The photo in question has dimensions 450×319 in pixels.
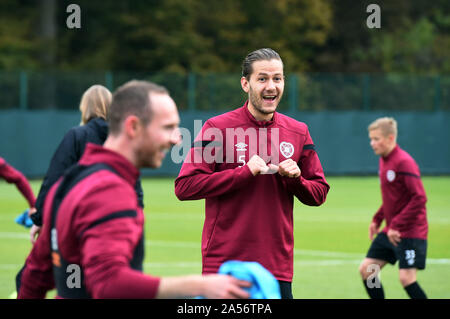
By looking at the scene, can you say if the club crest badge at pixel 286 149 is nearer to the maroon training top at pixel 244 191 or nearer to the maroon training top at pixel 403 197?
the maroon training top at pixel 244 191

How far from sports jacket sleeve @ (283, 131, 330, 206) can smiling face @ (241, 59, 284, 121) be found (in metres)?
0.40

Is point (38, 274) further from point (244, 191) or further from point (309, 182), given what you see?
point (309, 182)

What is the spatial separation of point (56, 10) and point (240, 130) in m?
43.9

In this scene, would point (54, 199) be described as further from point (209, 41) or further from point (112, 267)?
point (209, 41)

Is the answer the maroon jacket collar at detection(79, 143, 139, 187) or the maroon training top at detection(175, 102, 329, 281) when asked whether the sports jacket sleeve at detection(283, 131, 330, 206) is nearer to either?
the maroon training top at detection(175, 102, 329, 281)

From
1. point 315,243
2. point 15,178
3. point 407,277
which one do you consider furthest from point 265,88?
point 315,243

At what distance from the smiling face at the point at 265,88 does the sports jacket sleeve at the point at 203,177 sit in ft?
1.30

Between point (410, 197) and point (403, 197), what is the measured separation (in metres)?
0.10

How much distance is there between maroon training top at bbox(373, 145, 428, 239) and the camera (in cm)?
916

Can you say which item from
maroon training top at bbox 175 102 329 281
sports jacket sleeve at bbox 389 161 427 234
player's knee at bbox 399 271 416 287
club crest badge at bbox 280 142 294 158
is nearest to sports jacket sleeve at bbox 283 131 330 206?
maroon training top at bbox 175 102 329 281

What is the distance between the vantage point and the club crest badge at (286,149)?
6.15 metres

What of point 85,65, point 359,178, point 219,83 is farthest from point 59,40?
point 359,178

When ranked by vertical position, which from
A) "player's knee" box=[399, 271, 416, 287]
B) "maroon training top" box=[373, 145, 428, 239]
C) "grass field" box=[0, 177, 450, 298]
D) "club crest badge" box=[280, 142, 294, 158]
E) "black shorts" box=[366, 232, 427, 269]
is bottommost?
"grass field" box=[0, 177, 450, 298]

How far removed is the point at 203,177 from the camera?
5.93 metres
